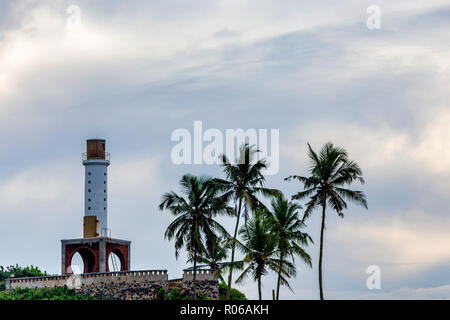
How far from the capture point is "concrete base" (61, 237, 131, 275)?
75.8 m

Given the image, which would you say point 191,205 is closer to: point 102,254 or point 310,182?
point 310,182

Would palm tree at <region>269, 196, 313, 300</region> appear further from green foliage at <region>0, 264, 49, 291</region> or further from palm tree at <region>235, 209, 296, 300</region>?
green foliage at <region>0, 264, 49, 291</region>

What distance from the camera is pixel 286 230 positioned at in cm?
5997

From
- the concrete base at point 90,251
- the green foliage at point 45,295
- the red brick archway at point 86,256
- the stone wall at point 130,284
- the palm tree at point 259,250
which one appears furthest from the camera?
the red brick archway at point 86,256

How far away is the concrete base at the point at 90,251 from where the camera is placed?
75.8 meters

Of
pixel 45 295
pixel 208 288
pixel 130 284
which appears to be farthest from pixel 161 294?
pixel 45 295

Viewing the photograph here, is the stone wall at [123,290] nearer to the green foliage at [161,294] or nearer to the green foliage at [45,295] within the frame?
the green foliage at [161,294]

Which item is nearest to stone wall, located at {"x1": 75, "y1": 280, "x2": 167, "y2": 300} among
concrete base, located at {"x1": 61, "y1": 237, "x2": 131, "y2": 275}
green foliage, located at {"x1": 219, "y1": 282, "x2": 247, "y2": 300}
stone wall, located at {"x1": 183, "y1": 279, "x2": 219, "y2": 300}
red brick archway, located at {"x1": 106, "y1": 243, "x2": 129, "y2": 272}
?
stone wall, located at {"x1": 183, "y1": 279, "x2": 219, "y2": 300}

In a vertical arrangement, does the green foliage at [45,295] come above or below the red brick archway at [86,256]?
below

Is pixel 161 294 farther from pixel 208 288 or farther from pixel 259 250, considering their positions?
pixel 259 250

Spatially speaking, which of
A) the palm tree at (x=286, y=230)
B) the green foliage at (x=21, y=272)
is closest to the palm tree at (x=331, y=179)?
the palm tree at (x=286, y=230)

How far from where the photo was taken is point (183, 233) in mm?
63062

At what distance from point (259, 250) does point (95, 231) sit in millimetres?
24857
